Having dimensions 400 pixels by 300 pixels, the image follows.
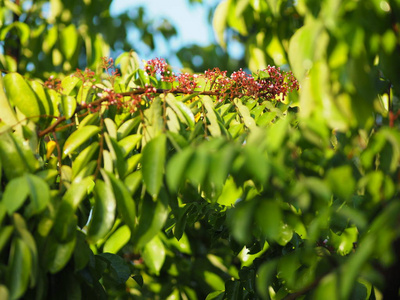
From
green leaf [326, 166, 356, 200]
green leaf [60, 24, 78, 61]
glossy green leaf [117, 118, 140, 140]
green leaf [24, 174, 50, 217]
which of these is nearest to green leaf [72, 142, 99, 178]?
glossy green leaf [117, 118, 140, 140]

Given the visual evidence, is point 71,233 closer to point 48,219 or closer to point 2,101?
point 48,219

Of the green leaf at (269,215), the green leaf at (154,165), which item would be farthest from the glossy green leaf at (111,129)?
the green leaf at (269,215)

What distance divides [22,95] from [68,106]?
0.12 meters

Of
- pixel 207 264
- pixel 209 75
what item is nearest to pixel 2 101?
pixel 209 75

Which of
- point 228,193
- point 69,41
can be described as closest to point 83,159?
point 228,193

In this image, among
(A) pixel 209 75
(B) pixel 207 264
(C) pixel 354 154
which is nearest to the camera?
(C) pixel 354 154

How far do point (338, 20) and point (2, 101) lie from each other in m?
0.93

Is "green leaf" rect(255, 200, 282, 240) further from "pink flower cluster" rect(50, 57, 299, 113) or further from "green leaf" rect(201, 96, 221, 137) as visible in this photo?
"pink flower cluster" rect(50, 57, 299, 113)

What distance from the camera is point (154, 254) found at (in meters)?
1.21

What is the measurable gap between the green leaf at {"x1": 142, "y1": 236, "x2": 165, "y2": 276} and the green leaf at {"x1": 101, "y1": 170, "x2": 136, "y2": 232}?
0.09 m

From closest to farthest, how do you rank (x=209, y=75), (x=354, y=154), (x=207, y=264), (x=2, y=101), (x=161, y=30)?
(x=354, y=154)
(x=2, y=101)
(x=209, y=75)
(x=207, y=264)
(x=161, y=30)

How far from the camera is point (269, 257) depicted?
1.89 m

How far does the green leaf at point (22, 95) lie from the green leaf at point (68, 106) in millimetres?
68

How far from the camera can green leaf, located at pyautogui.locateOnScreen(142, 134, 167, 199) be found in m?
1.07
